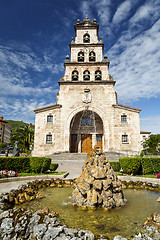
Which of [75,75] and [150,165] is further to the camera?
[75,75]

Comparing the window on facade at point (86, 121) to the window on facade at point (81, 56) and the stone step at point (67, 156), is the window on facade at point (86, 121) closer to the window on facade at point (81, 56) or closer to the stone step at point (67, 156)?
the stone step at point (67, 156)

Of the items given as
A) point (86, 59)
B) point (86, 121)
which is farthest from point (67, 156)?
point (86, 59)

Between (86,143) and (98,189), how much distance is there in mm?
19769

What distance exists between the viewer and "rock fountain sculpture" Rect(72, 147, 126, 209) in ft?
15.7

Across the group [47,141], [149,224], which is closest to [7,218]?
[149,224]

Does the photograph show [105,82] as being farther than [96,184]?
Yes

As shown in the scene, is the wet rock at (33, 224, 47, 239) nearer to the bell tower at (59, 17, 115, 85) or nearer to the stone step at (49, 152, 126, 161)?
the stone step at (49, 152, 126, 161)

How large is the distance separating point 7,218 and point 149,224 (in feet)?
10.6

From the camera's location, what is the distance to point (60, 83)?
78.8ft

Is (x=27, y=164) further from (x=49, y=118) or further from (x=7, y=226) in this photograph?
(x=49, y=118)

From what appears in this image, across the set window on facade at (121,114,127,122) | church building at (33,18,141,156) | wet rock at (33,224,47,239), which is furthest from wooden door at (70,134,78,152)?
wet rock at (33,224,47,239)

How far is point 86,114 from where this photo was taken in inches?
973

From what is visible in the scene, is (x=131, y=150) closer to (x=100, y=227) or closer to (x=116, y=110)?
(x=116, y=110)

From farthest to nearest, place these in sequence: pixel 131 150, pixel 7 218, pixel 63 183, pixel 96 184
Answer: pixel 131 150, pixel 63 183, pixel 96 184, pixel 7 218
